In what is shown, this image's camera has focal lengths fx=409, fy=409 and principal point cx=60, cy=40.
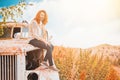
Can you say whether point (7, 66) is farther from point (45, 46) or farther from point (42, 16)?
point (42, 16)

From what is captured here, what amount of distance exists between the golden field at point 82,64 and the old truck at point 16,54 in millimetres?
117

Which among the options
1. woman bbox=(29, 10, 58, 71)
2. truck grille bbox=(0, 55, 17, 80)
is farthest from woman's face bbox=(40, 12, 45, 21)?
truck grille bbox=(0, 55, 17, 80)

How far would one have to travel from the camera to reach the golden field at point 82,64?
8.09ft

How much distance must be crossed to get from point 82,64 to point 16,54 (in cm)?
41

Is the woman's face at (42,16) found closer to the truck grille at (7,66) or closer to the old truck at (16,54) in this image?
the old truck at (16,54)

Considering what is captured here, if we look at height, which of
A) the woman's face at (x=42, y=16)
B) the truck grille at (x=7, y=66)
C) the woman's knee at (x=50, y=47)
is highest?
the woman's face at (x=42, y=16)

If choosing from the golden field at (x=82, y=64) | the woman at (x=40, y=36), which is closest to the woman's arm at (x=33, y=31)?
the woman at (x=40, y=36)

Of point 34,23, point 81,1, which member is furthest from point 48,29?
point 81,1

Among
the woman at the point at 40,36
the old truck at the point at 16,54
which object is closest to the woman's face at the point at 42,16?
the woman at the point at 40,36

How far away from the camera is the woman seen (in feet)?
8.02

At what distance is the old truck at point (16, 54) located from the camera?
241 centimetres

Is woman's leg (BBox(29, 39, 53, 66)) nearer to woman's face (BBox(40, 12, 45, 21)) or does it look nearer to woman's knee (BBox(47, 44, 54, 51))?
woman's knee (BBox(47, 44, 54, 51))

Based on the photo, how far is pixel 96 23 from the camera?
2529 millimetres

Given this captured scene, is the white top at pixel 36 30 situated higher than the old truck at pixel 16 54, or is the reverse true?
the white top at pixel 36 30
